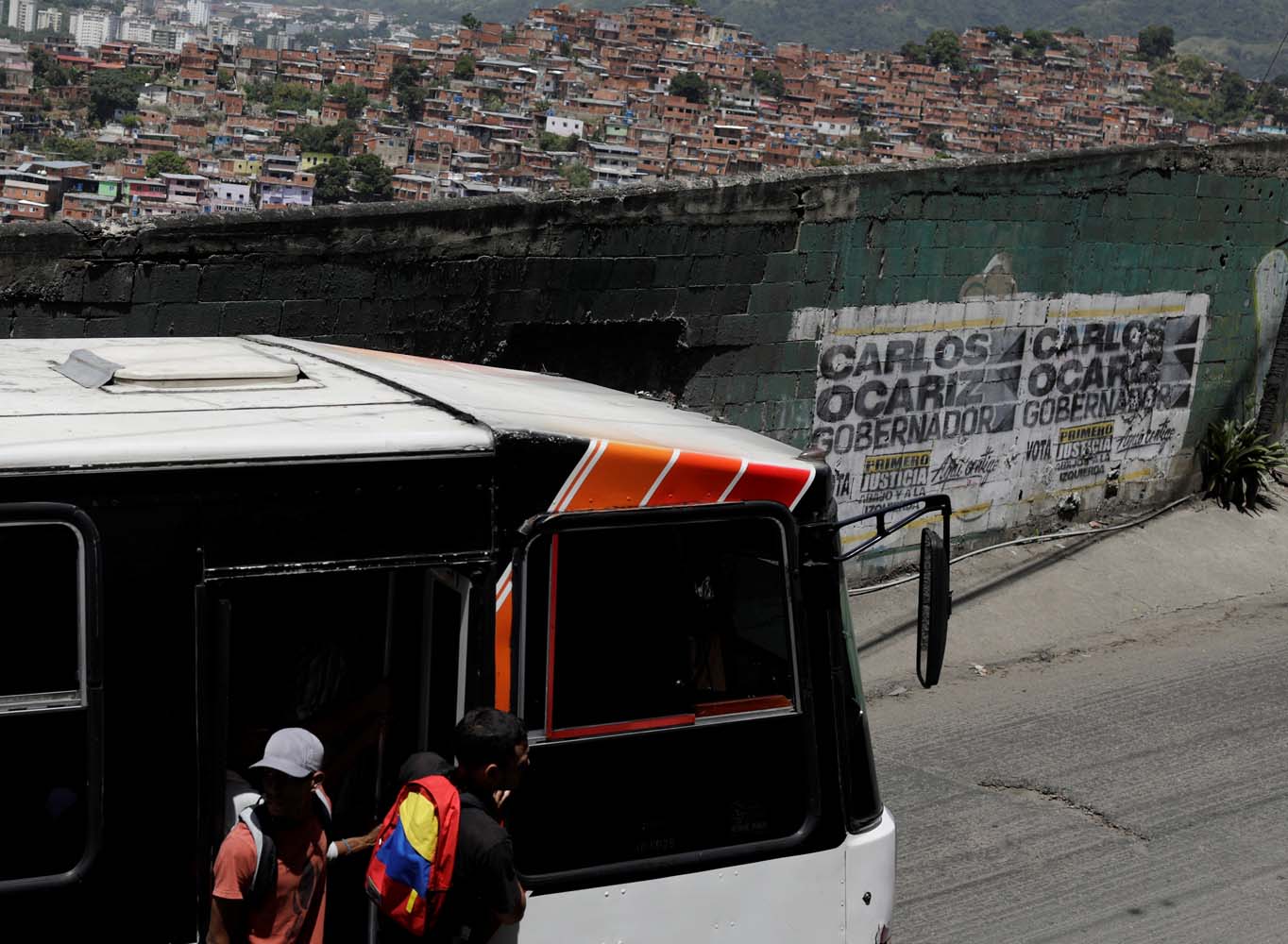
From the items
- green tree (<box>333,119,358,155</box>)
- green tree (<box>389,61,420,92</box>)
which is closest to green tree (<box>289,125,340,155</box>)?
green tree (<box>333,119,358,155</box>)

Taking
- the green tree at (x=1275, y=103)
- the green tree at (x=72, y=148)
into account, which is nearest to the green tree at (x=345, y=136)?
the green tree at (x=72, y=148)

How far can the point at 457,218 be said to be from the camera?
7.99 metres

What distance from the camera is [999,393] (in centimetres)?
1080

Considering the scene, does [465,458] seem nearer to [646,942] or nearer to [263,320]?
[646,942]

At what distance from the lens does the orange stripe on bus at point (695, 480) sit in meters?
3.85

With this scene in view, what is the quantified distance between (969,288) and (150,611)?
7988 millimetres

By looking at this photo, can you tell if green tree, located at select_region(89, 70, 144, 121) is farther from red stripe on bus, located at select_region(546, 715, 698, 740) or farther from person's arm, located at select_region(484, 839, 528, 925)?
person's arm, located at select_region(484, 839, 528, 925)

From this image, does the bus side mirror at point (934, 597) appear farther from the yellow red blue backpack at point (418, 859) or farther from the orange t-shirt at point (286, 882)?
the orange t-shirt at point (286, 882)

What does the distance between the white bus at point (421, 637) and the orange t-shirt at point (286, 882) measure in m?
0.09

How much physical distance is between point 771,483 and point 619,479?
1.47ft

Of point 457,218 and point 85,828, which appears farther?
point 457,218

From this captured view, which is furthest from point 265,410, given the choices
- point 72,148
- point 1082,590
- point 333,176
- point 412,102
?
point 412,102

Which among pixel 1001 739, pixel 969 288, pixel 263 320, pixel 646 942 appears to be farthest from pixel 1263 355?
pixel 646 942

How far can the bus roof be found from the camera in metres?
3.37
